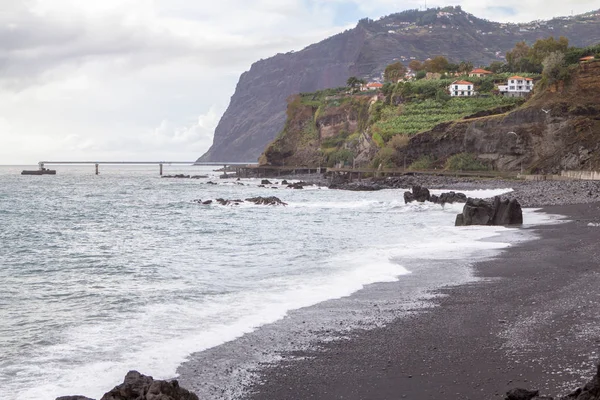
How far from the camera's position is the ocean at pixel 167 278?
1073 cm

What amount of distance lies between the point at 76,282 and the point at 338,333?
9749 mm

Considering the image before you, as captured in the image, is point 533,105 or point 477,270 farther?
point 533,105

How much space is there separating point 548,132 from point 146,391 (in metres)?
83.4

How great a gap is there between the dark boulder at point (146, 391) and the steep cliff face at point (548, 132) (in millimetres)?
74306

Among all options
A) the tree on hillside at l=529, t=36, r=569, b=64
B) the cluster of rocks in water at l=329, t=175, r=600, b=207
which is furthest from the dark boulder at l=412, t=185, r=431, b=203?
the tree on hillside at l=529, t=36, r=569, b=64

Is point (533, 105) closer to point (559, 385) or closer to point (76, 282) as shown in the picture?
point (76, 282)

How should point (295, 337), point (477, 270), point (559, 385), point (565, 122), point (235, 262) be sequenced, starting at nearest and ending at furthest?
point (559, 385) → point (295, 337) → point (477, 270) → point (235, 262) → point (565, 122)

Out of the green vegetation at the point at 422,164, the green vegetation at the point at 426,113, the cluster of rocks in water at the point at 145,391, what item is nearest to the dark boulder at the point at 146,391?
the cluster of rocks in water at the point at 145,391

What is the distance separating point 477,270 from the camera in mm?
18656

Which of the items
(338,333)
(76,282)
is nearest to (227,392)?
(338,333)

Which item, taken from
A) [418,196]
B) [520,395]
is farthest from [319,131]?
[520,395]

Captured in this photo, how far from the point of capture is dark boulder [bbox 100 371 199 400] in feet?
23.4

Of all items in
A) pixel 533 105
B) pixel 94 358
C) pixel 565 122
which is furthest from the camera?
pixel 533 105

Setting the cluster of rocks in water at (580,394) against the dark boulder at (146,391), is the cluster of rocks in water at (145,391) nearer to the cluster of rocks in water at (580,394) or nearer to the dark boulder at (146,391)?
the dark boulder at (146,391)
